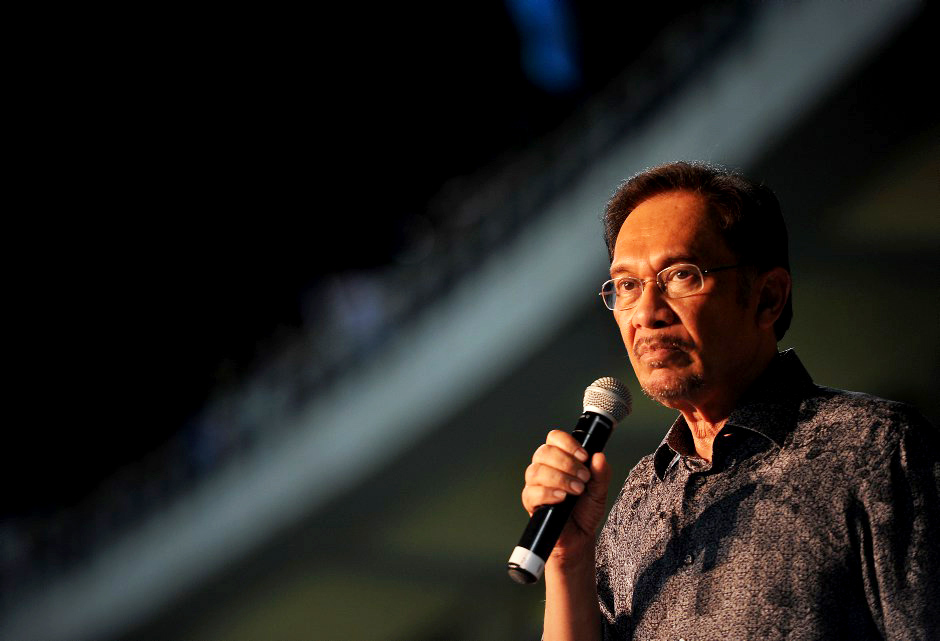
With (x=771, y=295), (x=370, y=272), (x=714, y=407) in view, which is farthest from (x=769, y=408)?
(x=370, y=272)

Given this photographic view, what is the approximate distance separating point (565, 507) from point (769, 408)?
36cm

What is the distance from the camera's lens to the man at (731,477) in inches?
39.8

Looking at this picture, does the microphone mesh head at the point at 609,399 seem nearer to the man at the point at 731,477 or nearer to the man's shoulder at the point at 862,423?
the man at the point at 731,477

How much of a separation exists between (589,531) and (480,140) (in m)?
1.26

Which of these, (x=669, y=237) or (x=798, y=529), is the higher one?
(x=669, y=237)

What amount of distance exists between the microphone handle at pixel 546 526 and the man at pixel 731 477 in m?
0.02

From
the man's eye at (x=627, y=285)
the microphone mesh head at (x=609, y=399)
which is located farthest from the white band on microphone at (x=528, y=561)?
the man's eye at (x=627, y=285)

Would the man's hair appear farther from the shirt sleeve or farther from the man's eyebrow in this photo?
the shirt sleeve

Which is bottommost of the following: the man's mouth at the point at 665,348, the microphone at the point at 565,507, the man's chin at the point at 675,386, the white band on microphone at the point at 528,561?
the white band on microphone at the point at 528,561

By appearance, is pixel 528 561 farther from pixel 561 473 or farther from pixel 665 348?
pixel 665 348

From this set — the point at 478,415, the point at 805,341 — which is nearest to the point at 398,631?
the point at 478,415

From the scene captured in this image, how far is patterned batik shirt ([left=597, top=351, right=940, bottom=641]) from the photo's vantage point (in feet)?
3.22

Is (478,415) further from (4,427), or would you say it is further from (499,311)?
(4,427)

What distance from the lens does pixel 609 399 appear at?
1.14 metres
